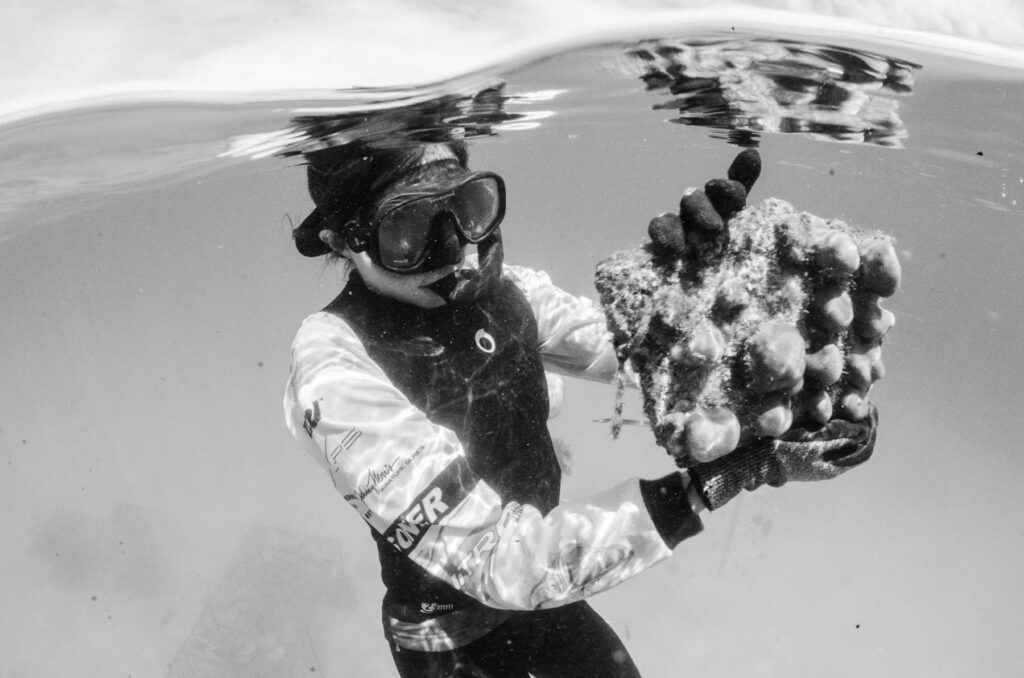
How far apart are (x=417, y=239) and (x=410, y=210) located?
198 millimetres

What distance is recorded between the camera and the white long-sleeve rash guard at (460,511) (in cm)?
300

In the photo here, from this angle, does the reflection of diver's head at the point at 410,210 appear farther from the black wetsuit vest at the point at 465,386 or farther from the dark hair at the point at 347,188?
the black wetsuit vest at the point at 465,386

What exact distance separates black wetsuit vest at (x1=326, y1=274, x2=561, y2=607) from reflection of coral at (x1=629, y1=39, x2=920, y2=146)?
3.50 metres

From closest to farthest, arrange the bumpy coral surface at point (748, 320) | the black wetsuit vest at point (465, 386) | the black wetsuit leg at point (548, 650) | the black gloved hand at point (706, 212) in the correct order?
the bumpy coral surface at point (748, 320) → the black gloved hand at point (706, 212) → the black wetsuit vest at point (465, 386) → the black wetsuit leg at point (548, 650)

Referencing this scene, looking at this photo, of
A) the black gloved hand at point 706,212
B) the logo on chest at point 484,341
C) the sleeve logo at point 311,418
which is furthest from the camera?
the logo on chest at point 484,341

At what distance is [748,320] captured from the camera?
272 cm

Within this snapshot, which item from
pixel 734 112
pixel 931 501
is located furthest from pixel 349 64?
pixel 931 501

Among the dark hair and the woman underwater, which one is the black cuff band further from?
the dark hair

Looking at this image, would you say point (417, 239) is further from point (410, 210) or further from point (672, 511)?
→ point (672, 511)

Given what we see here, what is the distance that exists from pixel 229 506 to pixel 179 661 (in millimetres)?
14746

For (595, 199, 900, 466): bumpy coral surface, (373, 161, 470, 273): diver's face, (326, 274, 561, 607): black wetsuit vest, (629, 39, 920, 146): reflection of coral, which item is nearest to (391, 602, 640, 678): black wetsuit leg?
(326, 274, 561, 607): black wetsuit vest

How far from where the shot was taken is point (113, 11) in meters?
4.48

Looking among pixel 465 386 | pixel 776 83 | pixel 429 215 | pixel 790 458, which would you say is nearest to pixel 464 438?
pixel 465 386

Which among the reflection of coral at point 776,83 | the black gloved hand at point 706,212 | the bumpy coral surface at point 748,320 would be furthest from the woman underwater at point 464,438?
the reflection of coral at point 776,83
